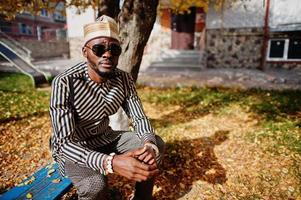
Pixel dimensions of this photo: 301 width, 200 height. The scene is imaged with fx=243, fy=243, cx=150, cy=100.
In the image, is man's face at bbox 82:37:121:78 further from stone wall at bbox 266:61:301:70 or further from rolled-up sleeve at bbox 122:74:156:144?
stone wall at bbox 266:61:301:70

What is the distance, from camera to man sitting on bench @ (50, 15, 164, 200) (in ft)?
7.34

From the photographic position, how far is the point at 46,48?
23.0 meters

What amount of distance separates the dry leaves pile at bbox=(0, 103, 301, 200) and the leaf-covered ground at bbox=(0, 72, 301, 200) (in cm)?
1

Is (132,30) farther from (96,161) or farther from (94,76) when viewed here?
(96,161)

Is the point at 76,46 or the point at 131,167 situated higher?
the point at 76,46

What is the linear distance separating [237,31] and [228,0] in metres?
1.83

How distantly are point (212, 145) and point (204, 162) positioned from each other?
0.73 meters

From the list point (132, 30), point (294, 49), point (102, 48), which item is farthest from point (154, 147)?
point (294, 49)

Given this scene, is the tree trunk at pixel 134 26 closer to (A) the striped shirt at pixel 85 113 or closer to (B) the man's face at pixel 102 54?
(A) the striped shirt at pixel 85 113

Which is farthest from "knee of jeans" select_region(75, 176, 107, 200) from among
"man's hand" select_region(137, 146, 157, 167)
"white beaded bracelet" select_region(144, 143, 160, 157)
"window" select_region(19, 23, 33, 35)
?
"window" select_region(19, 23, 33, 35)

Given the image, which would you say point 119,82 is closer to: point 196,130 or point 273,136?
point 196,130

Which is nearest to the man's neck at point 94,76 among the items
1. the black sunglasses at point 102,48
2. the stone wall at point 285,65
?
the black sunglasses at point 102,48

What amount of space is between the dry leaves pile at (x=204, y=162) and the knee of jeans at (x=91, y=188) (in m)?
1.36

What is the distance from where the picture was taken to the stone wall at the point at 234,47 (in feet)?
45.9
